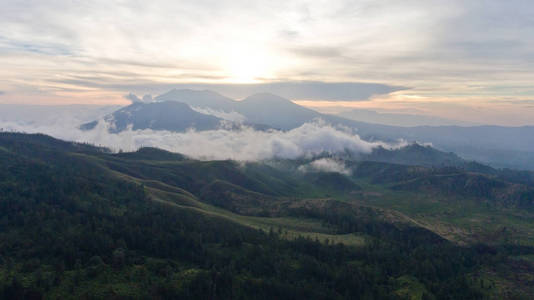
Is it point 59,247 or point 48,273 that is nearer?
point 48,273

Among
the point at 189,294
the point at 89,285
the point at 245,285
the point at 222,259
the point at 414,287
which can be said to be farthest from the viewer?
the point at 222,259

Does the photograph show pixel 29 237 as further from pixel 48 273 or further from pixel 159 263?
pixel 159 263

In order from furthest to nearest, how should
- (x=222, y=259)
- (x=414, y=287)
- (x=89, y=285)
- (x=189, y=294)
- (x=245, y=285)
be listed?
(x=222, y=259)
(x=414, y=287)
(x=245, y=285)
(x=189, y=294)
(x=89, y=285)

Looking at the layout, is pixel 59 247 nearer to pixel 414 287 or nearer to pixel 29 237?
pixel 29 237

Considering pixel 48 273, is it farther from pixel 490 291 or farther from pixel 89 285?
pixel 490 291

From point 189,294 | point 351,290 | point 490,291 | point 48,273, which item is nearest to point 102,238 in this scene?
point 48,273

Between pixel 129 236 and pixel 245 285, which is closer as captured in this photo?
pixel 245 285

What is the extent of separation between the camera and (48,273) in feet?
456

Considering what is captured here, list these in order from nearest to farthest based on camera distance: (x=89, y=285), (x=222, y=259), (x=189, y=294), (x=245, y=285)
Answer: (x=89, y=285), (x=189, y=294), (x=245, y=285), (x=222, y=259)

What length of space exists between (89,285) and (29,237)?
79133mm

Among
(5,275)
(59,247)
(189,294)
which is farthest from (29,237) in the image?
(189,294)

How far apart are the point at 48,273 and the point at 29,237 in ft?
195

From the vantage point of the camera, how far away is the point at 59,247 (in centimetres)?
16175

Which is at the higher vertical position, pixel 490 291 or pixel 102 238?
pixel 102 238
